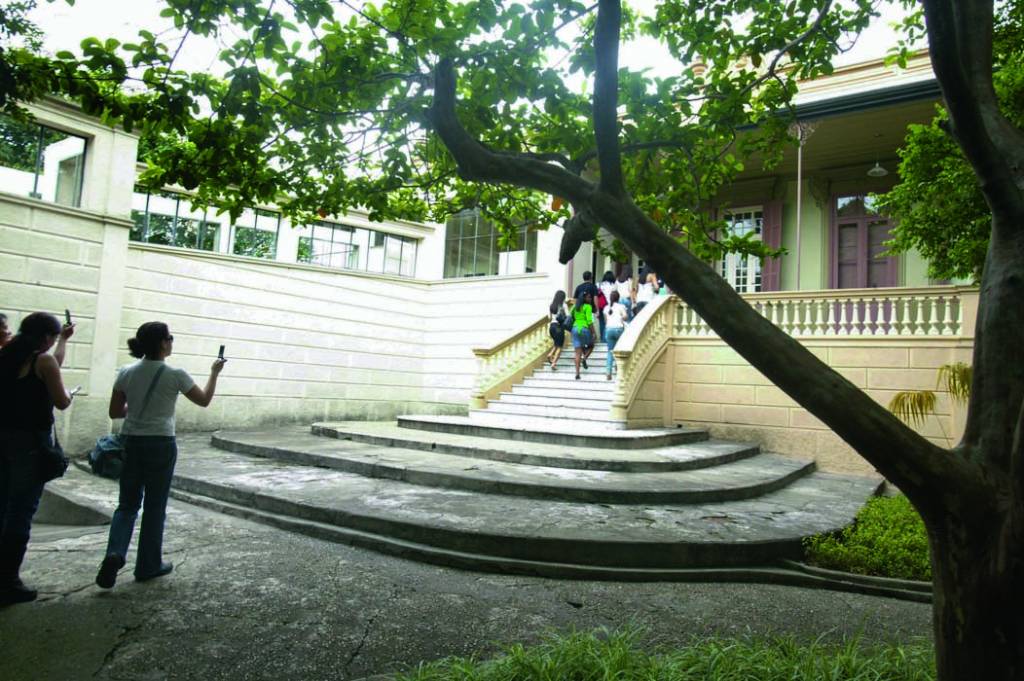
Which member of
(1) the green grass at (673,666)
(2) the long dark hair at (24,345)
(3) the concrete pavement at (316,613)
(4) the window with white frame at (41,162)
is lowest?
(3) the concrete pavement at (316,613)

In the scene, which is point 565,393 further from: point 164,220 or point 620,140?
point 164,220

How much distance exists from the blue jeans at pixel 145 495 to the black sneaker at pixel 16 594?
438mm

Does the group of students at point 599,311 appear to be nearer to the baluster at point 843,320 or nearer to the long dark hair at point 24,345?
the baluster at point 843,320

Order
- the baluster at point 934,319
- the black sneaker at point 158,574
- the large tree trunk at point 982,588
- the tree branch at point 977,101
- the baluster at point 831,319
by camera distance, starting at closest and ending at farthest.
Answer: the large tree trunk at point 982,588
the tree branch at point 977,101
the black sneaker at point 158,574
the baluster at point 934,319
the baluster at point 831,319

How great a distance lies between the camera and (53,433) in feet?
13.5

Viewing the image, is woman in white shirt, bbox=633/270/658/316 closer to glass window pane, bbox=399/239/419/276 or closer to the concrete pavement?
glass window pane, bbox=399/239/419/276

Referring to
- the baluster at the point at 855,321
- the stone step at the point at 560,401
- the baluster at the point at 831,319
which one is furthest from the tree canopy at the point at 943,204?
the stone step at the point at 560,401

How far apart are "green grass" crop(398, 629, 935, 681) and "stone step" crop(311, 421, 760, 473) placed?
4.77 m

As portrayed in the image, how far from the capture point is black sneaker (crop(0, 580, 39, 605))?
372cm

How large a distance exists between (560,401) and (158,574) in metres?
8.13

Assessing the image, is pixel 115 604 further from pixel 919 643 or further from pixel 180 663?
pixel 919 643

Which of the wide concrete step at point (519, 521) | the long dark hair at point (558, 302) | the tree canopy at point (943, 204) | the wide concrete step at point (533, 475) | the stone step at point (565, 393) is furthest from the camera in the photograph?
the long dark hair at point (558, 302)

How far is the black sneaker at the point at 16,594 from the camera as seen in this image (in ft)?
12.2

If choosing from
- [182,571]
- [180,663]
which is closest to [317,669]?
[180,663]
